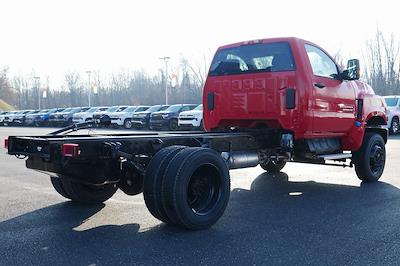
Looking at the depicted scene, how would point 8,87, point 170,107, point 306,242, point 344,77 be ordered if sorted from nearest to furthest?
point 306,242
point 344,77
point 170,107
point 8,87

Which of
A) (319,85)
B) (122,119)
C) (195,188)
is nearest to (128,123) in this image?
→ (122,119)

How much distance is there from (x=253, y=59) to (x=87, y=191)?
338cm

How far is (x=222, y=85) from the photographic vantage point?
310 inches

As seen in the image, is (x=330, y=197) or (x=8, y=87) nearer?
(x=330, y=197)

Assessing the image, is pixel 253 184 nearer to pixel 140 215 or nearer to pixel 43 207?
pixel 140 215

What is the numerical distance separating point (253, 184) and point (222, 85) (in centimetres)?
180

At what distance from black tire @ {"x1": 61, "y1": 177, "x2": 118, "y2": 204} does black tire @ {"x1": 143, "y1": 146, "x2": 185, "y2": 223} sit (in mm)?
1517

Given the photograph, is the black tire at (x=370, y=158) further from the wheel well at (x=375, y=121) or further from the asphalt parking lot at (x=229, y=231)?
the asphalt parking lot at (x=229, y=231)

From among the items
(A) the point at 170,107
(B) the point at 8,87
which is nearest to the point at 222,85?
(A) the point at 170,107

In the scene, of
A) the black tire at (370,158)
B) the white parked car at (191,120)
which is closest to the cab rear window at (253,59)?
the black tire at (370,158)

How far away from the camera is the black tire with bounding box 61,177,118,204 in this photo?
622cm

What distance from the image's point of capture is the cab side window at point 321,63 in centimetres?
745

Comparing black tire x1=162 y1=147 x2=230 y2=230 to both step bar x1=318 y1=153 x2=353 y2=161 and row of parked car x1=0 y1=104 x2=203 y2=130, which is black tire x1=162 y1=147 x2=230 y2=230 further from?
row of parked car x1=0 y1=104 x2=203 y2=130

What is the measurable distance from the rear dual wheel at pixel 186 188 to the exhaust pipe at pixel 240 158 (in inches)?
28.4
